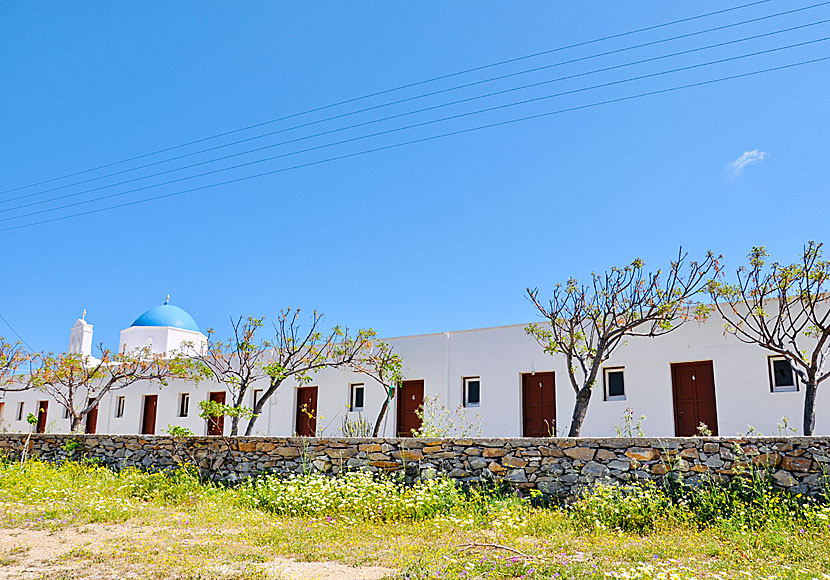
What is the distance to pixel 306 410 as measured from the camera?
19.2 meters

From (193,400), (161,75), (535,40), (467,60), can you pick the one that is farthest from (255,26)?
(193,400)

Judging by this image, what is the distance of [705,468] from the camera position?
29.2ft

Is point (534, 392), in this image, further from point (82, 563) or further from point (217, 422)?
point (82, 563)

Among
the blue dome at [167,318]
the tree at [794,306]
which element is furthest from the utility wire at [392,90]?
the blue dome at [167,318]

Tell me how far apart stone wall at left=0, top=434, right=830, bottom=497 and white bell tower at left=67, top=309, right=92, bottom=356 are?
14.1 meters

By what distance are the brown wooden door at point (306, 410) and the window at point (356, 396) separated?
1.28 metres

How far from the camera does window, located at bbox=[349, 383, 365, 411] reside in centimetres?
1839

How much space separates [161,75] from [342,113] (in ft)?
Result: 11.0

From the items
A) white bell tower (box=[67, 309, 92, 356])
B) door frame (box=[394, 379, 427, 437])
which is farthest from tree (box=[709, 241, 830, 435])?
white bell tower (box=[67, 309, 92, 356])

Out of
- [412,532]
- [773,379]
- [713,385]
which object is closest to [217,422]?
[412,532]

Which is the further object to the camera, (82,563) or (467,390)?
(467,390)

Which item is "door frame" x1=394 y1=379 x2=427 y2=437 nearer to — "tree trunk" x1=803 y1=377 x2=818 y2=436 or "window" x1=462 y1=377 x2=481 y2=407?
"window" x1=462 y1=377 x2=481 y2=407

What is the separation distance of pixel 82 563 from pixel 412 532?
369cm

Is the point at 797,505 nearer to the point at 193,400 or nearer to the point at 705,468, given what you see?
the point at 705,468
